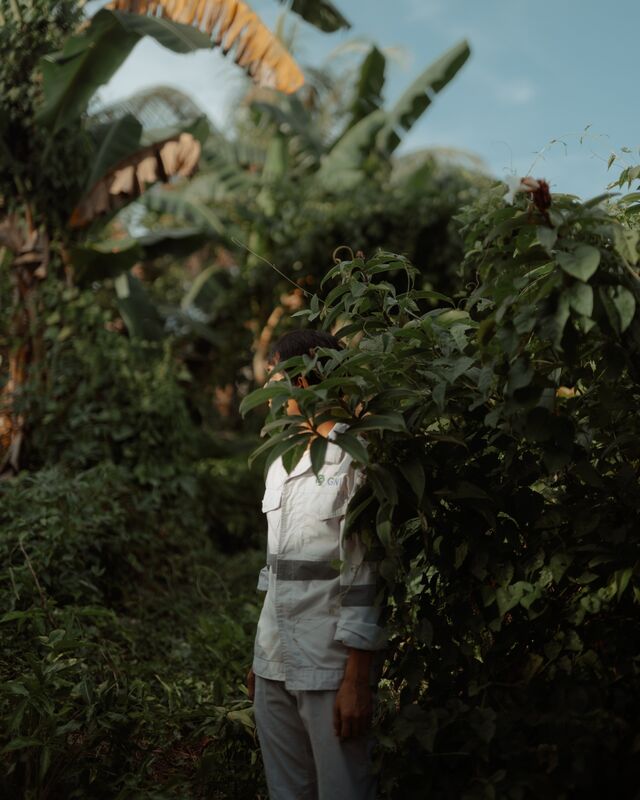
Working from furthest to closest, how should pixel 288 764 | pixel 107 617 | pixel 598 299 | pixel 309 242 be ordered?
pixel 309 242, pixel 107 617, pixel 288 764, pixel 598 299

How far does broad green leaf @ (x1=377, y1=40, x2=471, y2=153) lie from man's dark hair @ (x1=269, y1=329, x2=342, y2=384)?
25.1 ft

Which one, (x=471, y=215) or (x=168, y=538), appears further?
(x=168, y=538)

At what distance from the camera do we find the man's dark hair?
245 cm

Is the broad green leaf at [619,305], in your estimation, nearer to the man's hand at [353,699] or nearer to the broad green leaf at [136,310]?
the man's hand at [353,699]

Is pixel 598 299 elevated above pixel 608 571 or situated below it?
above

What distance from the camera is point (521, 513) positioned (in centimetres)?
227

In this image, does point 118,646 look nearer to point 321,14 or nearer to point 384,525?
point 384,525

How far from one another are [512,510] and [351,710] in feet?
2.12

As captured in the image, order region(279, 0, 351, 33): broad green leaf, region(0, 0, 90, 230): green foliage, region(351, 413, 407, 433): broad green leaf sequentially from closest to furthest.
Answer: region(351, 413, 407, 433): broad green leaf
region(0, 0, 90, 230): green foliage
region(279, 0, 351, 33): broad green leaf

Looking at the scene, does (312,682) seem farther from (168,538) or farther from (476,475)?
(168,538)

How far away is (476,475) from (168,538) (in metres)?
4.16

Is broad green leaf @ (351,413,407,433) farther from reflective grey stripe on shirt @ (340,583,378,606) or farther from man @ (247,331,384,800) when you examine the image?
reflective grey stripe on shirt @ (340,583,378,606)

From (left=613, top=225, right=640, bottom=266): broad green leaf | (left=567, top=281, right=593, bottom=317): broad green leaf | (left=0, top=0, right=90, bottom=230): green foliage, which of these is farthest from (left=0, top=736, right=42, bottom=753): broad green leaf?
(left=0, top=0, right=90, bottom=230): green foliage

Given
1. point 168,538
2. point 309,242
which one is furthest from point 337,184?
point 168,538
